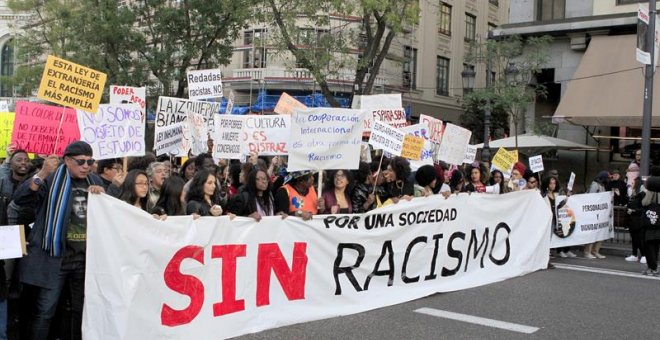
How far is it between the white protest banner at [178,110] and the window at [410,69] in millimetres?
23080

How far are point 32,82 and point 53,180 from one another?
23.5 m

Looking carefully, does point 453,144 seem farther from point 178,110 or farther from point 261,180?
point 261,180

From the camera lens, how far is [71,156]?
4.89m

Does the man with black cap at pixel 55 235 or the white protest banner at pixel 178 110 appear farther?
the white protest banner at pixel 178 110

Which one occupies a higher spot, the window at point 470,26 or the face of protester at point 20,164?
the window at point 470,26

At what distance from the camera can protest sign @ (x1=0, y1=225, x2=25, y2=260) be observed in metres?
4.42

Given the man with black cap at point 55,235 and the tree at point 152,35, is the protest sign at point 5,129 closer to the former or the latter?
the man with black cap at point 55,235

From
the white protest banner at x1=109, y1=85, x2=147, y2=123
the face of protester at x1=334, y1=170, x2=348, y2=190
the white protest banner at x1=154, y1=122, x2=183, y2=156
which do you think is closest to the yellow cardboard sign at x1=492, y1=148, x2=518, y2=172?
the face of protester at x1=334, y1=170, x2=348, y2=190

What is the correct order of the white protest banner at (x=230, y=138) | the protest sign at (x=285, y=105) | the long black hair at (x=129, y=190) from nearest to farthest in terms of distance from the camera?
the long black hair at (x=129, y=190) < the white protest banner at (x=230, y=138) < the protest sign at (x=285, y=105)

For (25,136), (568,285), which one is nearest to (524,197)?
(568,285)

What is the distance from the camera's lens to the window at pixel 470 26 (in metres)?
39.0

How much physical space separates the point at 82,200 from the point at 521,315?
4.50m

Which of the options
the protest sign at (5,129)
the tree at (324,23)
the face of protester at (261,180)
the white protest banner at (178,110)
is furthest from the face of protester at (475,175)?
the protest sign at (5,129)

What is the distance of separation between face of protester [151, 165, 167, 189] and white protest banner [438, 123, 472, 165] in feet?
17.7
